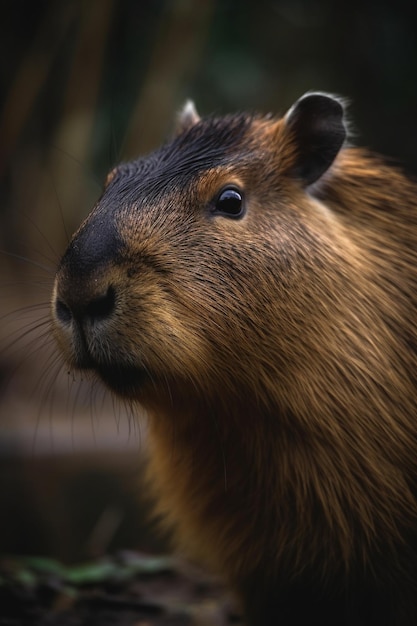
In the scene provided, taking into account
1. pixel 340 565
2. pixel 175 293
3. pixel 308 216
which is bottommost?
pixel 340 565

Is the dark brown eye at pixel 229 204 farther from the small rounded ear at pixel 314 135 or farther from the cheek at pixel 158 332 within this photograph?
the cheek at pixel 158 332

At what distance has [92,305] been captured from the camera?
11.2ft

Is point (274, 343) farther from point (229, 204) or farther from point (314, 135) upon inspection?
point (314, 135)

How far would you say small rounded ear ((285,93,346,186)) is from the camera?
164 inches

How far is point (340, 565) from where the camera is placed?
3.97 meters

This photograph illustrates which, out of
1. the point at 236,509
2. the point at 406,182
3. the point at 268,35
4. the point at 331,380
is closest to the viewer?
the point at 331,380

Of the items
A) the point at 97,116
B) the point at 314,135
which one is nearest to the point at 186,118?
the point at 314,135

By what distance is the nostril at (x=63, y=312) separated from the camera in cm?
357

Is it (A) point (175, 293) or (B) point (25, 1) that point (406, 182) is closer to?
(A) point (175, 293)

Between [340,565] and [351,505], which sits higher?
[351,505]

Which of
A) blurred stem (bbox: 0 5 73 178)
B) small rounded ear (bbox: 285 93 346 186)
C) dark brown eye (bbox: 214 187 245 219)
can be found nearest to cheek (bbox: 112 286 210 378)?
dark brown eye (bbox: 214 187 245 219)

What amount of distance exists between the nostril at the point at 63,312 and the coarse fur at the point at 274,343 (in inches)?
0.5

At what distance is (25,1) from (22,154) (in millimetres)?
1813

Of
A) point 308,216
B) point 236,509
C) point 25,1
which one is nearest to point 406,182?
point 308,216
